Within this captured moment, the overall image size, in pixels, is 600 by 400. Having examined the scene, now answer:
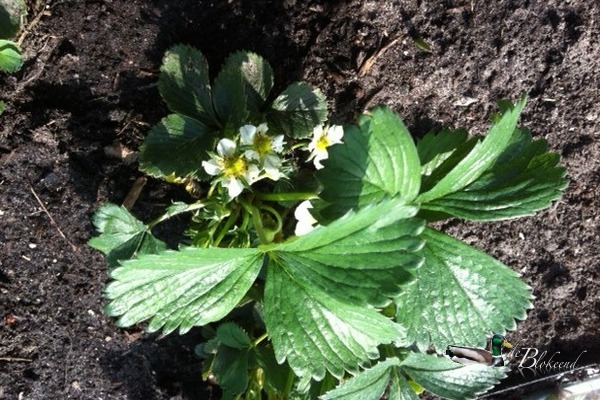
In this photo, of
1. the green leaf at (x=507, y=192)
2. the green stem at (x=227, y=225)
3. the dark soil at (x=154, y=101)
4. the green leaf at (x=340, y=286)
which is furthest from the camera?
the dark soil at (x=154, y=101)

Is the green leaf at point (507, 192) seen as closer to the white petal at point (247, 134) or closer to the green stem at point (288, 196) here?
the green stem at point (288, 196)

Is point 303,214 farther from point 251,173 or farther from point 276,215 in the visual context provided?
point 251,173

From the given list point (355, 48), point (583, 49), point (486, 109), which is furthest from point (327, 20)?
point (583, 49)

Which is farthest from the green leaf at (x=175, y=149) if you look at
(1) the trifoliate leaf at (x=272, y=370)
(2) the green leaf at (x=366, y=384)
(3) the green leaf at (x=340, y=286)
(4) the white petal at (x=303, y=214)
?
(2) the green leaf at (x=366, y=384)

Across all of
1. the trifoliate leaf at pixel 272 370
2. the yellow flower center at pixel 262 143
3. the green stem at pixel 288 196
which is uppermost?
the yellow flower center at pixel 262 143

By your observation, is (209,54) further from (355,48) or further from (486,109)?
(486,109)

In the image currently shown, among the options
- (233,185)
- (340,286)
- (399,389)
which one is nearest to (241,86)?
(233,185)
